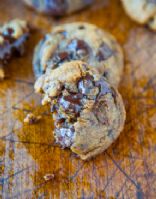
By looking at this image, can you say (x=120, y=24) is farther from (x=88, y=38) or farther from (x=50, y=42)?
(x=50, y=42)

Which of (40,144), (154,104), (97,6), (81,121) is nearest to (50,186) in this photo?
(40,144)

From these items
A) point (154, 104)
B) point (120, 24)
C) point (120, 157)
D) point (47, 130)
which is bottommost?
point (120, 157)

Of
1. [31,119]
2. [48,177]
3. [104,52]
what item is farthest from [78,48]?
[48,177]

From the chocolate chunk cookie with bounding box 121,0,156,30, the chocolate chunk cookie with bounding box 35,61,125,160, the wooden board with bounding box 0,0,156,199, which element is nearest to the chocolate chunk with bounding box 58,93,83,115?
the chocolate chunk cookie with bounding box 35,61,125,160

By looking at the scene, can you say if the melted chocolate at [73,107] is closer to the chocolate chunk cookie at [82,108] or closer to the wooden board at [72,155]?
the chocolate chunk cookie at [82,108]

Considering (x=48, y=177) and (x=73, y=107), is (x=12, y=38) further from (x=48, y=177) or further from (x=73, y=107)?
(x=48, y=177)
